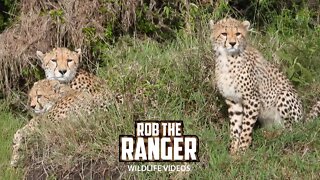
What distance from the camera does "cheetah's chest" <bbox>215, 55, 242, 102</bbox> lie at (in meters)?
7.32

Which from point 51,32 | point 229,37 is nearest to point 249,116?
point 229,37

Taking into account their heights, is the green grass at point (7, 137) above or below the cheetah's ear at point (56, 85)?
below

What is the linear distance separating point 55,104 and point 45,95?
12 cm

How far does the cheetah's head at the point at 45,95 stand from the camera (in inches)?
305

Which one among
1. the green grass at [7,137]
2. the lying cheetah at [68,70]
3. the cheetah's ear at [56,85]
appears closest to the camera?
the green grass at [7,137]

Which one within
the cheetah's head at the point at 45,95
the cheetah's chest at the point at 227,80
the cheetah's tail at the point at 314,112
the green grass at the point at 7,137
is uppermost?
the cheetah's chest at the point at 227,80

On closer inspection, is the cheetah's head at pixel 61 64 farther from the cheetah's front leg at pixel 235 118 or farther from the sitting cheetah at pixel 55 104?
the cheetah's front leg at pixel 235 118

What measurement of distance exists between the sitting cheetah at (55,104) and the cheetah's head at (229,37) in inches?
40.4

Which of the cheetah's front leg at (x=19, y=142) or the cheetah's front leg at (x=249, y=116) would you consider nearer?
the cheetah's front leg at (x=249, y=116)

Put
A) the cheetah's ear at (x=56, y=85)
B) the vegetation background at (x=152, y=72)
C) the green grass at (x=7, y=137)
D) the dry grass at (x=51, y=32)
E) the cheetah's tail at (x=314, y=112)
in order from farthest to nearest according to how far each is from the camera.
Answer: the dry grass at (x=51, y=32)
the cheetah's ear at (x=56, y=85)
the cheetah's tail at (x=314, y=112)
the green grass at (x=7, y=137)
the vegetation background at (x=152, y=72)

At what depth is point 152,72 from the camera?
26.0ft

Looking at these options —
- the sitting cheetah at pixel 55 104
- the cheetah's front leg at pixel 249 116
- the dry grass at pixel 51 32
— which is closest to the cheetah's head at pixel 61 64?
the sitting cheetah at pixel 55 104

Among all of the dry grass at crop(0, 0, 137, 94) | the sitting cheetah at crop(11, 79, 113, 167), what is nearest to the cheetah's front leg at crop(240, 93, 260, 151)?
the sitting cheetah at crop(11, 79, 113, 167)

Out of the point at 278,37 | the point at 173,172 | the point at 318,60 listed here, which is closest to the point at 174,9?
the point at 278,37
